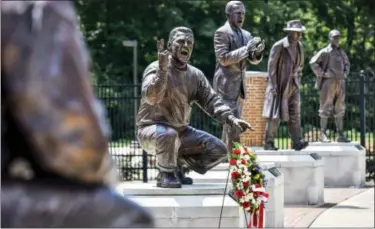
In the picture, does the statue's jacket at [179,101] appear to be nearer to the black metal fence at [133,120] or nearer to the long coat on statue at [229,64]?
the long coat on statue at [229,64]

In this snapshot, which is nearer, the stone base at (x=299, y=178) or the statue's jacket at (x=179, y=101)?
the statue's jacket at (x=179, y=101)

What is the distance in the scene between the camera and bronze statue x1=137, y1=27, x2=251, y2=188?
333 inches

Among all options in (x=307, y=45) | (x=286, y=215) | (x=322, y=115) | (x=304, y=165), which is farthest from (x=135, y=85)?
(x=307, y=45)

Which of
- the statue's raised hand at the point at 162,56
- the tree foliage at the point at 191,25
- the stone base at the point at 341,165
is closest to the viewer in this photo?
the statue's raised hand at the point at 162,56

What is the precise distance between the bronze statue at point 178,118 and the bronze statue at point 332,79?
10689 mm

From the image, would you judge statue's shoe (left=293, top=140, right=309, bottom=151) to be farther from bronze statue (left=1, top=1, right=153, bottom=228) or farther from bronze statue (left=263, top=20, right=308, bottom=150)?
bronze statue (left=1, top=1, right=153, bottom=228)

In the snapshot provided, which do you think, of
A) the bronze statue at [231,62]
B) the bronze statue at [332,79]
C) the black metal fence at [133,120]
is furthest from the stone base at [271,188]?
the black metal fence at [133,120]

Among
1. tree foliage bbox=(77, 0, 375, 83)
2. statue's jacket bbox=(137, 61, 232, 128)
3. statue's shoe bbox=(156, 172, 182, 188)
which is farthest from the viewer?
tree foliage bbox=(77, 0, 375, 83)

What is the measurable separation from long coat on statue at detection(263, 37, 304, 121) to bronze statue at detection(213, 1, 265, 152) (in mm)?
2613

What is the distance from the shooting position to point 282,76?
1582cm

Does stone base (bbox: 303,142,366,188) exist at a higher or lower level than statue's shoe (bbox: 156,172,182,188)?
lower

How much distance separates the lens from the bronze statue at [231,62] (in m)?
12.6

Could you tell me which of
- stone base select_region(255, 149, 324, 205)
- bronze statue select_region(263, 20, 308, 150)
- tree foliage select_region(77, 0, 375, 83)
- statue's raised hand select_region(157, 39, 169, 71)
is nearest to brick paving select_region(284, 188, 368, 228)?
stone base select_region(255, 149, 324, 205)

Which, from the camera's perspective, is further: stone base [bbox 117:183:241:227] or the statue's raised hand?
stone base [bbox 117:183:241:227]
